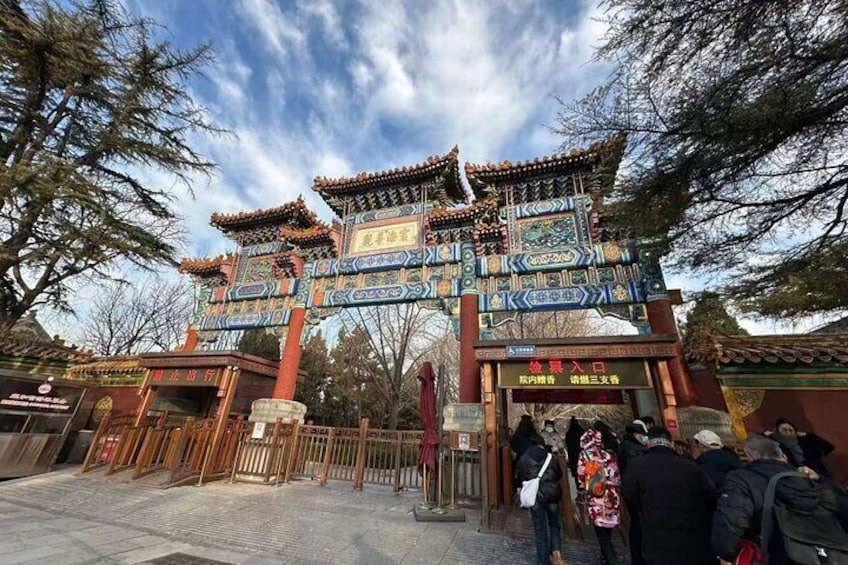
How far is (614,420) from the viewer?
70.0 ft

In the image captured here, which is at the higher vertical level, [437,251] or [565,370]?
[437,251]

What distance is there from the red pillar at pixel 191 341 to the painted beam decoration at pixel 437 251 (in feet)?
1.32

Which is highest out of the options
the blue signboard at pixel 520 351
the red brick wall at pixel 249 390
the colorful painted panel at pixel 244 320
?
the colorful painted panel at pixel 244 320

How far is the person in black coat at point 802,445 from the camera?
4527 mm

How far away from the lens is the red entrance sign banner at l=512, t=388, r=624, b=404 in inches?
385

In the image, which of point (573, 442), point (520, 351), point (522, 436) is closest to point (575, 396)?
point (573, 442)

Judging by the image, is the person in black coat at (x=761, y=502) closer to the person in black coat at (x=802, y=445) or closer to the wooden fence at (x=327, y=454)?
the person in black coat at (x=802, y=445)

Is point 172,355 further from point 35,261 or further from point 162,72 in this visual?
point 162,72

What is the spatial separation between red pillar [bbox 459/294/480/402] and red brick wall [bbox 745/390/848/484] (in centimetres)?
555

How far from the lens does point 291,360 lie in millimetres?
11727

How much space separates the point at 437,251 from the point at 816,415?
951 centimetres

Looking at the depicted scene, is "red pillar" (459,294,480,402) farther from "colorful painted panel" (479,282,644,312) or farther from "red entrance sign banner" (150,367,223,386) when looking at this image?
"red entrance sign banner" (150,367,223,386)

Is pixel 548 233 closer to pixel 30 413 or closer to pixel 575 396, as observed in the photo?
pixel 575 396

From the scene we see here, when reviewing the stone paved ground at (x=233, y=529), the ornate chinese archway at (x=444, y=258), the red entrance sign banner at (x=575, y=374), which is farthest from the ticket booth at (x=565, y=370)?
the ornate chinese archway at (x=444, y=258)
